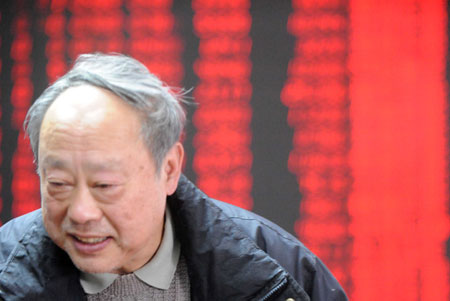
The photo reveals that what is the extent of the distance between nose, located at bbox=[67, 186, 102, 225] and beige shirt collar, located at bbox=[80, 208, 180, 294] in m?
0.16

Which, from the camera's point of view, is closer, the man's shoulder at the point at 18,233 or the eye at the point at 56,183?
the eye at the point at 56,183

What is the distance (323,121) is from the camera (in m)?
1.81

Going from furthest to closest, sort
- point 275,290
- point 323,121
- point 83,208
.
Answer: point 323,121 < point 275,290 < point 83,208

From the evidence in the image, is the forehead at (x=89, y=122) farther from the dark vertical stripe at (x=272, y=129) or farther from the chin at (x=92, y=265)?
the dark vertical stripe at (x=272, y=129)

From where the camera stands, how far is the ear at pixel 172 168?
3.17 feet

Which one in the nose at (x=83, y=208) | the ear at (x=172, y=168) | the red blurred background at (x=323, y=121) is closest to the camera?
→ the nose at (x=83, y=208)

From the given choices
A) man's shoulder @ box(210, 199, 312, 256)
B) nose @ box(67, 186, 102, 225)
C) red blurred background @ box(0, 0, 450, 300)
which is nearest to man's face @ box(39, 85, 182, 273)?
nose @ box(67, 186, 102, 225)

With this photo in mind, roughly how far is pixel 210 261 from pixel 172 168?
0.17 metres

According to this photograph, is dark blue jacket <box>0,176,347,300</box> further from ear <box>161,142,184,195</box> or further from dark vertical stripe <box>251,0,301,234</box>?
dark vertical stripe <box>251,0,301,234</box>

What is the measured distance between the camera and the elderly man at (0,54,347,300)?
33.7 inches

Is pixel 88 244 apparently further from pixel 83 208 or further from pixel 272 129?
pixel 272 129

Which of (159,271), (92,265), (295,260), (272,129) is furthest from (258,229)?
(272,129)

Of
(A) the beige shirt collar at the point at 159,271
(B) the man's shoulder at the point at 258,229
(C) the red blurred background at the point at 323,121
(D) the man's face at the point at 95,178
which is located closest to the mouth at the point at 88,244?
(D) the man's face at the point at 95,178

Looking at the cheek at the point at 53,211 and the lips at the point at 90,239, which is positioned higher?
the cheek at the point at 53,211
